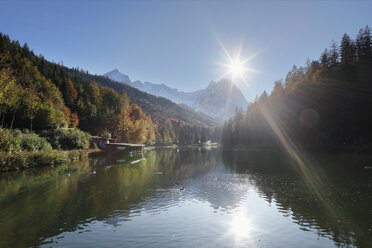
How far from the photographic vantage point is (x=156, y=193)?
26969mm

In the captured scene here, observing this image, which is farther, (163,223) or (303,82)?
(303,82)

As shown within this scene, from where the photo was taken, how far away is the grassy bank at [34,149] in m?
39.1

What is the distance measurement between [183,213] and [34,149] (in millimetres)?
38319

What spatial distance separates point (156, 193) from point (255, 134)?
114383 mm

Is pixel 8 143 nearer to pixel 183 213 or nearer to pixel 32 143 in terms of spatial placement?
pixel 32 143

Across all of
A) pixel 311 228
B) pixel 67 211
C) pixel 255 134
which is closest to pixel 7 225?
pixel 67 211

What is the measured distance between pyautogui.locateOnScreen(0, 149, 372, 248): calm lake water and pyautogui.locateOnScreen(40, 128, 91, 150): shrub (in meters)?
26.6

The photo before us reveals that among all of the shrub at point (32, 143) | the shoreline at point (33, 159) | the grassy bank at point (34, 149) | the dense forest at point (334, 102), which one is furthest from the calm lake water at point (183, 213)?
the dense forest at point (334, 102)

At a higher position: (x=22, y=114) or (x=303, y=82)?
(x=303, y=82)

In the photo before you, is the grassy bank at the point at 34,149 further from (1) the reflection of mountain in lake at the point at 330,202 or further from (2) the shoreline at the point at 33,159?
(1) the reflection of mountain in lake at the point at 330,202

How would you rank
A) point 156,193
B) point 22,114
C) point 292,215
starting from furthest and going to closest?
point 22,114
point 156,193
point 292,215

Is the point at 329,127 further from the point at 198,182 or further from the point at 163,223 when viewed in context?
the point at 163,223

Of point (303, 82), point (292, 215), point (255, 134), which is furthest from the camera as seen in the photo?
point (255, 134)

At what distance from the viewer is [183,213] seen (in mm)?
20219
